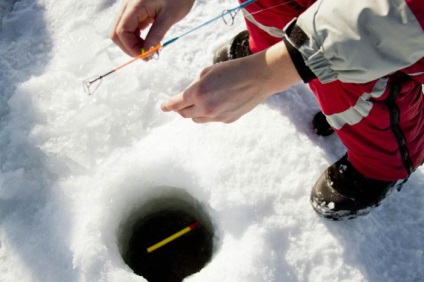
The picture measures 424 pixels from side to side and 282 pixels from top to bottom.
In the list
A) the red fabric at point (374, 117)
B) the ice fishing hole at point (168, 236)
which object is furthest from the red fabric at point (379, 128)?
the ice fishing hole at point (168, 236)

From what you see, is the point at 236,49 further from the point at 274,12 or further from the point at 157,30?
the point at 157,30

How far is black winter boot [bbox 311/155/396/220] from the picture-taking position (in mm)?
1665

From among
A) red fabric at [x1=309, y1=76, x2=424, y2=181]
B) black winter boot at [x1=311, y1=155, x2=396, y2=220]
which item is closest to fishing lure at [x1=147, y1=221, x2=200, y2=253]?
black winter boot at [x1=311, y1=155, x2=396, y2=220]

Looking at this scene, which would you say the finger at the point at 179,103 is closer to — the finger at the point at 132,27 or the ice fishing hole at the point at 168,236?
the finger at the point at 132,27

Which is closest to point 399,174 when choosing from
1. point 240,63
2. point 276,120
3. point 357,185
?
point 357,185

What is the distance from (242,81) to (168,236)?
3.57 feet

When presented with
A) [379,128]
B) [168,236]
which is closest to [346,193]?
[379,128]

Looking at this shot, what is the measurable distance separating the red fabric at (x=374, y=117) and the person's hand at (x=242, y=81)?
0.76ft

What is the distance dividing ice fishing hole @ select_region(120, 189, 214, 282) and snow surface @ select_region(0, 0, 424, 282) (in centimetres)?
7

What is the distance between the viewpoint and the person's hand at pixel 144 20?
154cm

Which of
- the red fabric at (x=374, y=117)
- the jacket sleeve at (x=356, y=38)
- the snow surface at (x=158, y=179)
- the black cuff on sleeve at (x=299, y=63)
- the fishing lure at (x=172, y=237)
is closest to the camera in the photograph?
the jacket sleeve at (x=356, y=38)

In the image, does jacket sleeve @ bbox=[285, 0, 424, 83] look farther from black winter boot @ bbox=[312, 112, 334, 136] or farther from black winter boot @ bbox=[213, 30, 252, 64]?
black winter boot @ bbox=[213, 30, 252, 64]

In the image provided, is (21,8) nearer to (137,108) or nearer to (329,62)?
(137,108)

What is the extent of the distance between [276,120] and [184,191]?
601 mm
